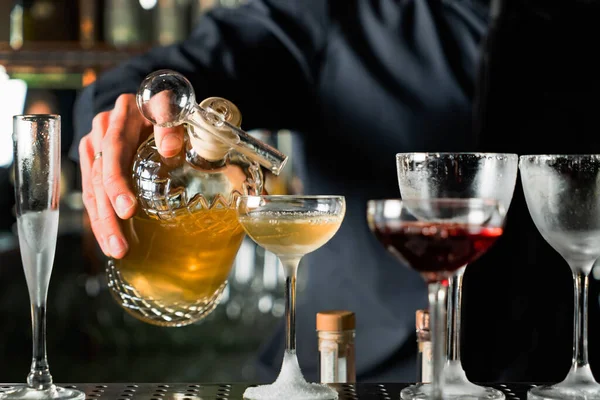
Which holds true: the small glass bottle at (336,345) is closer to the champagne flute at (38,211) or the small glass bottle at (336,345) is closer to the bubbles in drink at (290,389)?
the bubbles in drink at (290,389)

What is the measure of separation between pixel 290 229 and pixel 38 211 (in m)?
0.23

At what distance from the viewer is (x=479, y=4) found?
177 centimetres

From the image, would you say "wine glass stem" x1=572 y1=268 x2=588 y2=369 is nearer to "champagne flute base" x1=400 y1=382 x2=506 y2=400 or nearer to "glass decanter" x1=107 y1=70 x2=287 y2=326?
"champagne flute base" x1=400 y1=382 x2=506 y2=400

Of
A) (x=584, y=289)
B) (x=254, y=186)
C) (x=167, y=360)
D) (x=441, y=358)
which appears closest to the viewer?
(x=441, y=358)

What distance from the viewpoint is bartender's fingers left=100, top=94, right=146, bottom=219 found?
0.94m

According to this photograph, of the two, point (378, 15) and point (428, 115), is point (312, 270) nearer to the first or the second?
point (428, 115)

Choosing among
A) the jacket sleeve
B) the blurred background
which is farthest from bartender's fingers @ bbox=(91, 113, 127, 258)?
the blurred background

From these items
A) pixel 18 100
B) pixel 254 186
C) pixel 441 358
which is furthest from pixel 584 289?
pixel 18 100

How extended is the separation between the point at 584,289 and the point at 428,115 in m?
0.90

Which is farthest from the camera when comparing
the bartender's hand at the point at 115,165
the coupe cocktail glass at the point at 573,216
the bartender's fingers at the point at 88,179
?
the bartender's fingers at the point at 88,179

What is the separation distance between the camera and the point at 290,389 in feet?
2.83

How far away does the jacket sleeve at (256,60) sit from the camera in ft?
5.44

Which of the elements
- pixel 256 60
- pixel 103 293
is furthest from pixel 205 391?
pixel 103 293

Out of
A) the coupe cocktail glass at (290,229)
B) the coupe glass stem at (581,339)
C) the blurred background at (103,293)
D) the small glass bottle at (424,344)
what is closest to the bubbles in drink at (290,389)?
the coupe cocktail glass at (290,229)
